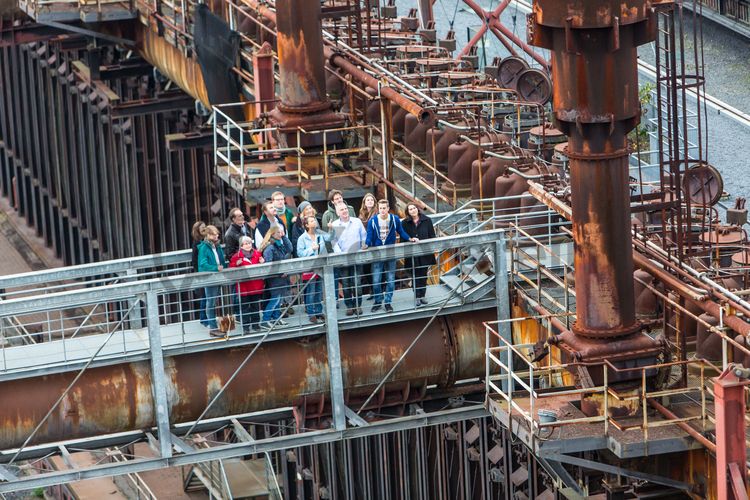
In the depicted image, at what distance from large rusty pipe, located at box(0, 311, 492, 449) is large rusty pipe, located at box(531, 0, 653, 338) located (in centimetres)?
305

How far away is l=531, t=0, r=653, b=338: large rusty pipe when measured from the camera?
21.0m

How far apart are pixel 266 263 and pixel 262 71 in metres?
10.7

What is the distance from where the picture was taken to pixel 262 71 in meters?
33.5

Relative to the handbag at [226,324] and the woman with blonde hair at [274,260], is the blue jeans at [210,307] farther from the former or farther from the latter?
the woman with blonde hair at [274,260]

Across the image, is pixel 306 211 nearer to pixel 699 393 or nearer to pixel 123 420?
pixel 123 420

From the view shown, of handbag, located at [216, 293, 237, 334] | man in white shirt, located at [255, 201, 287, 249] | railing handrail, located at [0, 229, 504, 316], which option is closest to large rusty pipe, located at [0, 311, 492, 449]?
handbag, located at [216, 293, 237, 334]

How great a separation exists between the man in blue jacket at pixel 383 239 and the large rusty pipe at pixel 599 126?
305 cm

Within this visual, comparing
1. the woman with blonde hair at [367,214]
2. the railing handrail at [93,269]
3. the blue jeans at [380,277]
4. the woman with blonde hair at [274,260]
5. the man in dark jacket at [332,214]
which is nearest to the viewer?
the woman with blonde hair at [274,260]

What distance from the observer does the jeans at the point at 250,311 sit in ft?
77.6

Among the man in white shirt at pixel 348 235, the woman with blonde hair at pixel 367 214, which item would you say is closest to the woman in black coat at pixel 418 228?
the woman with blonde hair at pixel 367 214

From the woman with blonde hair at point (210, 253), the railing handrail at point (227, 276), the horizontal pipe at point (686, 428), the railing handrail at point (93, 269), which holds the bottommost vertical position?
the horizontal pipe at point (686, 428)

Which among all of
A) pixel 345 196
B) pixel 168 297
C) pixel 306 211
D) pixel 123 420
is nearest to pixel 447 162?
pixel 345 196

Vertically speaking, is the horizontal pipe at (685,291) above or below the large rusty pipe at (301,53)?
below

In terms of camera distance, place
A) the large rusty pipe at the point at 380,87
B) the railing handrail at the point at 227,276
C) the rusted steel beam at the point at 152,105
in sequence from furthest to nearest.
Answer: the rusted steel beam at the point at 152,105
the large rusty pipe at the point at 380,87
the railing handrail at the point at 227,276
